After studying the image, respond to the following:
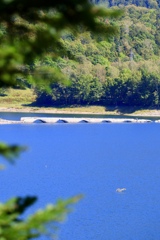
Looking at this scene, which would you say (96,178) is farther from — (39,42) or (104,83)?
(104,83)

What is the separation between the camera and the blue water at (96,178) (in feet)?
60.8

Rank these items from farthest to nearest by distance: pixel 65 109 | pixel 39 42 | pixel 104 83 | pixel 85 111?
pixel 104 83 < pixel 65 109 < pixel 85 111 < pixel 39 42

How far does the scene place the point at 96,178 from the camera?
89.6ft

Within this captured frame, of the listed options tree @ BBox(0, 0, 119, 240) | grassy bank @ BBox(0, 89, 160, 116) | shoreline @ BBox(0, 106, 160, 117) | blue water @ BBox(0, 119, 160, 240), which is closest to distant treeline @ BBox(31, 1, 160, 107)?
grassy bank @ BBox(0, 89, 160, 116)

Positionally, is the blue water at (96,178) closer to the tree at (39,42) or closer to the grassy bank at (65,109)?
the tree at (39,42)

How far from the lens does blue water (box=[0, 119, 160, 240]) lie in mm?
18531

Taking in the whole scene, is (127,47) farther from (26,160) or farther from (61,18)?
(61,18)

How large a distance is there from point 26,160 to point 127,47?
6714 centimetres

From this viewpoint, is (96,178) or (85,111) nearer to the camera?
(96,178)

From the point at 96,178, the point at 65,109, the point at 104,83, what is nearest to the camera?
the point at 96,178

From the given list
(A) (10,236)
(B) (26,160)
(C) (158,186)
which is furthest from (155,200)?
(A) (10,236)

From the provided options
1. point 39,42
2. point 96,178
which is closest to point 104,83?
point 96,178

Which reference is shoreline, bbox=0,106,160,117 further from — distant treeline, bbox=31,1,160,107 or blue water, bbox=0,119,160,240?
blue water, bbox=0,119,160,240

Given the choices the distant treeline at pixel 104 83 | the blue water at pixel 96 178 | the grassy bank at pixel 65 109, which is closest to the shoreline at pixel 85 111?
the grassy bank at pixel 65 109
